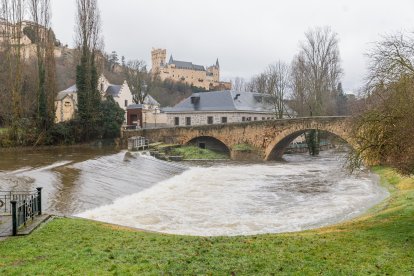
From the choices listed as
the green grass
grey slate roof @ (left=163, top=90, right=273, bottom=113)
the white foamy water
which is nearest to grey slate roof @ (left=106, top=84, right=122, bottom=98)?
grey slate roof @ (left=163, top=90, right=273, bottom=113)

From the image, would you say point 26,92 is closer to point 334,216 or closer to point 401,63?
point 334,216

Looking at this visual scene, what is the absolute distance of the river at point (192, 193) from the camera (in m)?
14.1

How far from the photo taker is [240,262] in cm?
740

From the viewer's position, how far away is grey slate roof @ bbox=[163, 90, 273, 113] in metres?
49.6

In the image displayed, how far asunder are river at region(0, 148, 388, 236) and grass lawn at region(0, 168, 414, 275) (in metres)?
3.51

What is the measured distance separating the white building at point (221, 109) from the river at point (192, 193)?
68.0 ft

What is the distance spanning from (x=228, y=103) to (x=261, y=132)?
14.6m

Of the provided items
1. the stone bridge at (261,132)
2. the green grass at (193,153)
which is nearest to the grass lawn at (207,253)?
the stone bridge at (261,132)

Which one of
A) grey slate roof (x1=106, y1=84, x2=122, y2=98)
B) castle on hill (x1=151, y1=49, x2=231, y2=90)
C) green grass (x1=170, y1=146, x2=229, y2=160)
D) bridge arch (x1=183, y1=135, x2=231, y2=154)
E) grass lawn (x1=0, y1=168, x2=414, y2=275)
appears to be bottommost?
grass lawn (x1=0, y1=168, x2=414, y2=275)

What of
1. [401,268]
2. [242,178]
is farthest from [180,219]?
[242,178]

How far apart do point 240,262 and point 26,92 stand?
123 ft

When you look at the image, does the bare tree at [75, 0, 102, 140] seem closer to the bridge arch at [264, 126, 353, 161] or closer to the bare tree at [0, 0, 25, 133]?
the bare tree at [0, 0, 25, 133]

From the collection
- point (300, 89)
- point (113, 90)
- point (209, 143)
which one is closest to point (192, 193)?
point (209, 143)

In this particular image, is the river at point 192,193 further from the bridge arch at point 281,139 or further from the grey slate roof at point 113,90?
the grey slate roof at point 113,90
